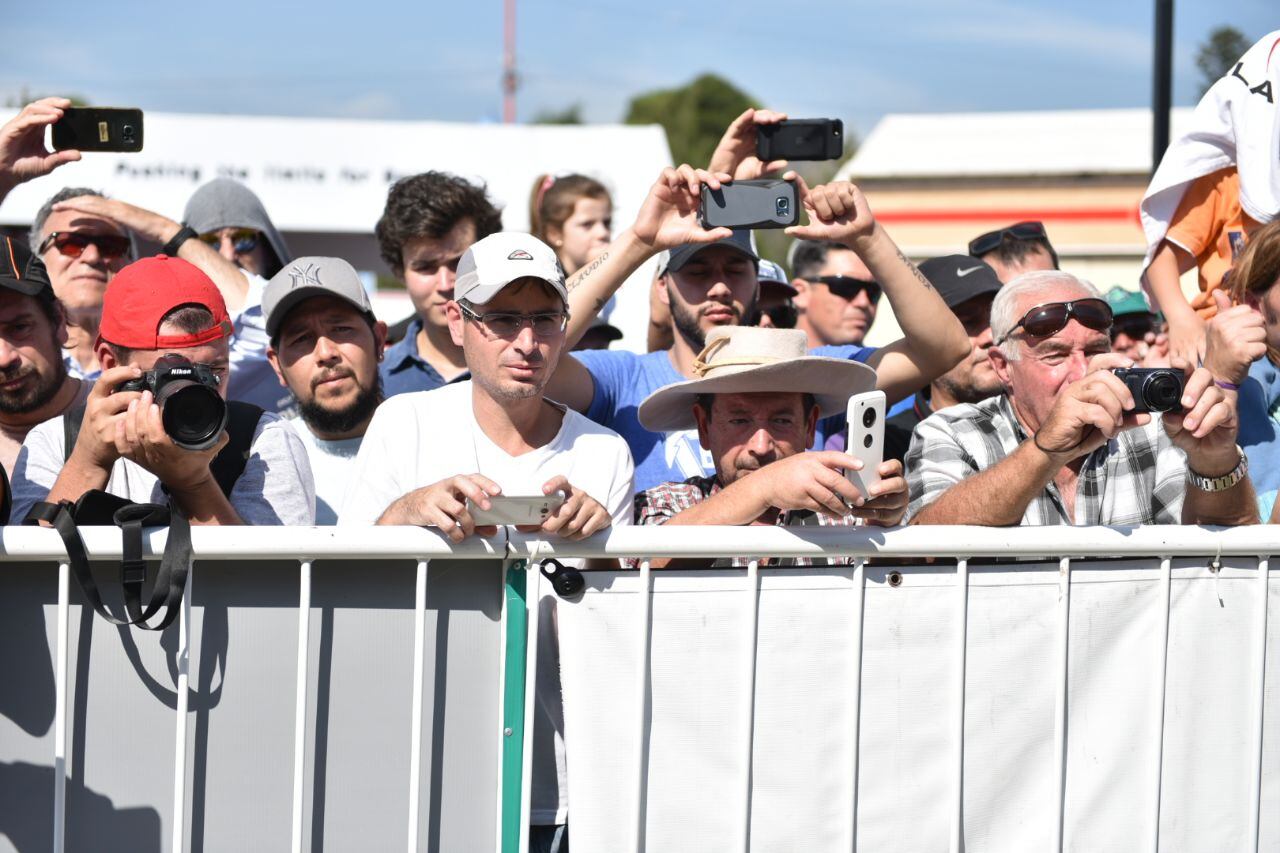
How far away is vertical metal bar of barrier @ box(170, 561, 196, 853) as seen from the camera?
2.51 m

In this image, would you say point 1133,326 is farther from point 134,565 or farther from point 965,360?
point 134,565

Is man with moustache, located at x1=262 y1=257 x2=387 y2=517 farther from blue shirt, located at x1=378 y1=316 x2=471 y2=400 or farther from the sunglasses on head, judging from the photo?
the sunglasses on head

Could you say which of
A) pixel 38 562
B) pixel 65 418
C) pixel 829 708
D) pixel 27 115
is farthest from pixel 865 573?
pixel 27 115

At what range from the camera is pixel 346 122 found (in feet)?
36.7

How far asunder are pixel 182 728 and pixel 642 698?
2.78 ft

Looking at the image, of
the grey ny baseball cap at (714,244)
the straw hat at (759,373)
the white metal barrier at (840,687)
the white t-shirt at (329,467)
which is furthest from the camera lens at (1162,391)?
the white t-shirt at (329,467)

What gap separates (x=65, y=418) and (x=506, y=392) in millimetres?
988

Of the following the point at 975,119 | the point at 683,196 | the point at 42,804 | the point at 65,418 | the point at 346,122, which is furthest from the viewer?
the point at 975,119

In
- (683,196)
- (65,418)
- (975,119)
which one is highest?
(975,119)

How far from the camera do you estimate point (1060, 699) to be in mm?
2793

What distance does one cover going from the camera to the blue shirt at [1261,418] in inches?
145

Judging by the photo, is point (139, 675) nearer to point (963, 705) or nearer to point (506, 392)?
point (506, 392)

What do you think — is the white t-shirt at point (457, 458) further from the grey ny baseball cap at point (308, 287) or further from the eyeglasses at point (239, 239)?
the eyeglasses at point (239, 239)

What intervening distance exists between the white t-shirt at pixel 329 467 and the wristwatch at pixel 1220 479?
88.3 inches
